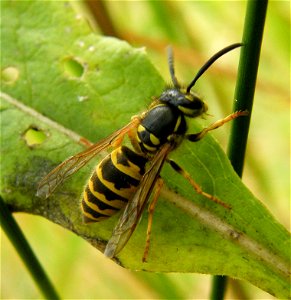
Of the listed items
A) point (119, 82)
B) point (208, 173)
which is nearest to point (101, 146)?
point (119, 82)

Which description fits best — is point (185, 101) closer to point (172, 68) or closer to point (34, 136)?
point (172, 68)

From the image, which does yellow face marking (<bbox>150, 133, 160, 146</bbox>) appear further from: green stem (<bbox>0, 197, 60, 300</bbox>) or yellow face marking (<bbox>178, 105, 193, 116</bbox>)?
green stem (<bbox>0, 197, 60, 300</bbox>)

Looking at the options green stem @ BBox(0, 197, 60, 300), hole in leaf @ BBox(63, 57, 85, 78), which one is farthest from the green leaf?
green stem @ BBox(0, 197, 60, 300)

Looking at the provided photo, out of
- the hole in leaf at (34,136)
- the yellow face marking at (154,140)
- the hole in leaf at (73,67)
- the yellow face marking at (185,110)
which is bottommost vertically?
the yellow face marking at (154,140)

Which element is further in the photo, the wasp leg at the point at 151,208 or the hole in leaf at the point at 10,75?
the hole in leaf at the point at 10,75

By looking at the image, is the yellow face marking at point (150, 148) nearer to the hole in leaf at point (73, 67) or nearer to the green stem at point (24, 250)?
the hole in leaf at point (73, 67)

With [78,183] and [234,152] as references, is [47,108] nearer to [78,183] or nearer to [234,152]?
[78,183]

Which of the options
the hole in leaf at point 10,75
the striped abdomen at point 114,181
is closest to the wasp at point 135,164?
the striped abdomen at point 114,181
